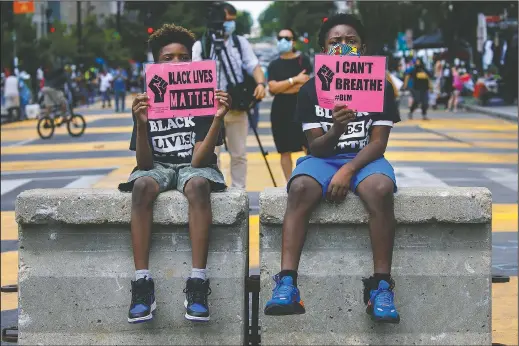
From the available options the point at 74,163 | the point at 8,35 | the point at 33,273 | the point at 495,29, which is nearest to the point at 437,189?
the point at 33,273

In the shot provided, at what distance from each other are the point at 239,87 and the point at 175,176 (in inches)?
173

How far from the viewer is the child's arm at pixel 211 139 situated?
5266mm

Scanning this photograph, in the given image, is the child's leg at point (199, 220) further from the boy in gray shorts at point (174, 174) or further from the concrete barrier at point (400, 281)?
the concrete barrier at point (400, 281)

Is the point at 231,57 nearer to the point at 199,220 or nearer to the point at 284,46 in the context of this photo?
the point at 284,46

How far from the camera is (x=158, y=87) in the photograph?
5184 millimetres

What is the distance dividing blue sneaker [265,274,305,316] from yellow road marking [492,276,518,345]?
1.78 metres

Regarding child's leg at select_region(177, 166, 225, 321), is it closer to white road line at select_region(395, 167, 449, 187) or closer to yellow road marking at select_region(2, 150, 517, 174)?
white road line at select_region(395, 167, 449, 187)

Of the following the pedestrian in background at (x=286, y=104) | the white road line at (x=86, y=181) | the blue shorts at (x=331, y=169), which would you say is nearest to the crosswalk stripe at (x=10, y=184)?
the white road line at (x=86, y=181)

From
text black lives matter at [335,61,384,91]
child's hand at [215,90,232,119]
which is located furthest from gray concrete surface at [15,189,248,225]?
text black lives matter at [335,61,384,91]

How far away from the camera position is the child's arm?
527 cm

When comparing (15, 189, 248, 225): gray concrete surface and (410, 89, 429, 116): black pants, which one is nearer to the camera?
(15, 189, 248, 225): gray concrete surface

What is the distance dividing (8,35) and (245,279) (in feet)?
116

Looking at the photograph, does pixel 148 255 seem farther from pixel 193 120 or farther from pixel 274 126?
pixel 274 126

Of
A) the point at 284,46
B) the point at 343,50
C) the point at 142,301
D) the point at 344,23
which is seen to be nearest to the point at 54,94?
the point at 284,46
